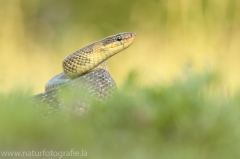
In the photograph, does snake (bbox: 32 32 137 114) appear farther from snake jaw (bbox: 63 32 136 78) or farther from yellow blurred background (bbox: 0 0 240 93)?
yellow blurred background (bbox: 0 0 240 93)

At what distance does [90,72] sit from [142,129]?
2.29 meters

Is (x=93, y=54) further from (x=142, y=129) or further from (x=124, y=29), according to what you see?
(x=124, y=29)

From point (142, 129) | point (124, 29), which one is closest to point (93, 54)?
→ point (142, 129)

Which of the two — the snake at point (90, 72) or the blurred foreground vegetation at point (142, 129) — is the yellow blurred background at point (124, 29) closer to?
the snake at point (90, 72)

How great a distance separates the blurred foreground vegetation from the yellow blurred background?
5.30 metres

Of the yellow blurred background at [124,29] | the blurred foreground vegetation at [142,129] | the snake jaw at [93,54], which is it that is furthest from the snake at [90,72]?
the yellow blurred background at [124,29]

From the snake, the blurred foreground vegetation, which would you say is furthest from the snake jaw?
the blurred foreground vegetation

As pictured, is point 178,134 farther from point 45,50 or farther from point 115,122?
point 45,50

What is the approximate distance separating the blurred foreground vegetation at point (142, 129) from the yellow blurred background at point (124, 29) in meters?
5.30

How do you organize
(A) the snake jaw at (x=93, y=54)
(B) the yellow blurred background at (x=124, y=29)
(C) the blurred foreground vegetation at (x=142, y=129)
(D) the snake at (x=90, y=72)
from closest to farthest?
1. (C) the blurred foreground vegetation at (x=142, y=129)
2. (D) the snake at (x=90, y=72)
3. (A) the snake jaw at (x=93, y=54)
4. (B) the yellow blurred background at (x=124, y=29)

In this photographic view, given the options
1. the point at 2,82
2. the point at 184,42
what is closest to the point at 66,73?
the point at 2,82

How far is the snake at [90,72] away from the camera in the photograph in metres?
3.08

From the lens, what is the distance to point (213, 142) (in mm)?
1467

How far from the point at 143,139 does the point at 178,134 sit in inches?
4.7
